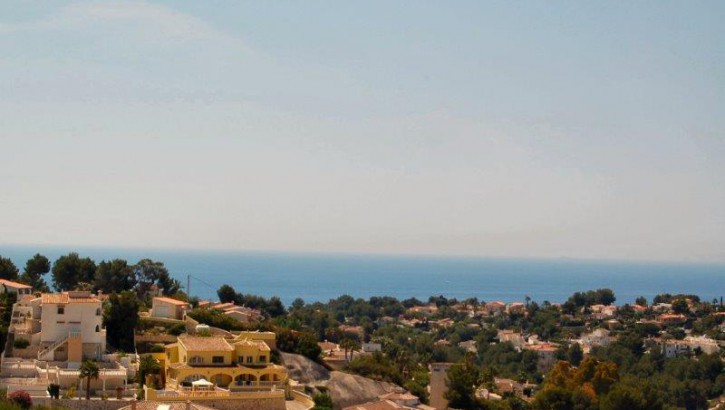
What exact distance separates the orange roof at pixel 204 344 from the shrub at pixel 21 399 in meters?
6.28

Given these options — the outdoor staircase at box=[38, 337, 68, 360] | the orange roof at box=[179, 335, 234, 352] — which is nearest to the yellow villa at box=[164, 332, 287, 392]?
the orange roof at box=[179, 335, 234, 352]

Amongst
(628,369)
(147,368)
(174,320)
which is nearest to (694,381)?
(628,369)

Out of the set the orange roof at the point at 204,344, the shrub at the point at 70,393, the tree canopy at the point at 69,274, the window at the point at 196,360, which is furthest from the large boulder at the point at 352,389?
the tree canopy at the point at 69,274

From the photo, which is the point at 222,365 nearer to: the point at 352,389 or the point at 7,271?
the point at 352,389

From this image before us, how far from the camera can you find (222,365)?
34.1 metres

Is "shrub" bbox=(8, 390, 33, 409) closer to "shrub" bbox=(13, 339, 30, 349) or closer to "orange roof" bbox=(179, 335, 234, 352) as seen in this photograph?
"shrub" bbox=(13, 339, 30, 349)

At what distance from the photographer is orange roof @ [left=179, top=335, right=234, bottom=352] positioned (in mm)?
34125

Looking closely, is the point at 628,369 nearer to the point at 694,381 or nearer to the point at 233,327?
the point at 694,381

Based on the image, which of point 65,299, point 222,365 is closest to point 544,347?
point 222,365

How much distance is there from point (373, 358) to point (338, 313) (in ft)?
214

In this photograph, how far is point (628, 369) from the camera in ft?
224

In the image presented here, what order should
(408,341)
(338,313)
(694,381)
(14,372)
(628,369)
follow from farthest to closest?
(338,313), (408,341), (628,369), (694,381), (14,372)

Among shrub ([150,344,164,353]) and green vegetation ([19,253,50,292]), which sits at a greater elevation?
green vegetation ([19,253,50,292])

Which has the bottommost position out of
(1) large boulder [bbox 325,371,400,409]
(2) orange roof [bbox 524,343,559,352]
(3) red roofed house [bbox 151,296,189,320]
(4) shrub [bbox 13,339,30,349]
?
(2) orange roof [bbox 524,343,559,352]
